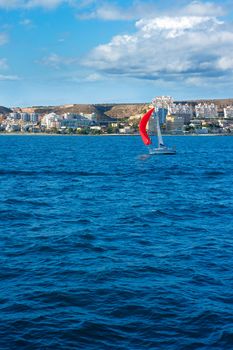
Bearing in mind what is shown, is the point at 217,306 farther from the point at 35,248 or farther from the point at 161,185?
the point at 161,185

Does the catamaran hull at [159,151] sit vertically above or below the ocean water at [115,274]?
above

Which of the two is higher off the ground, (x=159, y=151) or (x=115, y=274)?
(x=159, y=151)

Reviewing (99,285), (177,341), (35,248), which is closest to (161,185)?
(35,248)

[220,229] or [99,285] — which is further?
[220,229]

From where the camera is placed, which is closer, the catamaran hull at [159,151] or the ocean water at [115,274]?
the ocean water at [115,274]

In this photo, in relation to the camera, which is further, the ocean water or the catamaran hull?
the catamaran hull

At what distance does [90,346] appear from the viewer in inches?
470

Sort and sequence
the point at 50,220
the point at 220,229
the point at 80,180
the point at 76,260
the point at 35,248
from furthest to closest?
1. the point at 80,180
2. the point at 50,220
3. the point at 220,229
4. the point at 35,248
5. the point at 76,260

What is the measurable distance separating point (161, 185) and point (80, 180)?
27.3 feet

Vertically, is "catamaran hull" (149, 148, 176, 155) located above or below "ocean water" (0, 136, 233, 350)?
above

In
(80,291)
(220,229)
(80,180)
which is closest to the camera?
(80,291)

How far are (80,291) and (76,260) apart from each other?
3.41 metres

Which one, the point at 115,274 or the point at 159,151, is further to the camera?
the point at 159,151

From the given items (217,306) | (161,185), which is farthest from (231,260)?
(161,185)
